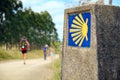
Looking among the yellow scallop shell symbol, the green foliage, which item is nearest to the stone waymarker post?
the yellow scallop shell symbol

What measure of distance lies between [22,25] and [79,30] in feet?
107

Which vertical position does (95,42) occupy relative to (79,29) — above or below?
below

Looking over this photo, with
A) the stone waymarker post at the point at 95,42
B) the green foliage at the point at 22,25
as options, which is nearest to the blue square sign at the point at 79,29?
the stone waymarker post at the point at 95,42

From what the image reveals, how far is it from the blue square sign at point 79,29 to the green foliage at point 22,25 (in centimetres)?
2796

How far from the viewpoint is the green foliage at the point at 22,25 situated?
35.0 metres

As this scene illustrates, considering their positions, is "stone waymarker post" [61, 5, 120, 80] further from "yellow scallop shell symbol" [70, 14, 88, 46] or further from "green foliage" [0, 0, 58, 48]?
"green foliage" [0, 0, 58, 48]

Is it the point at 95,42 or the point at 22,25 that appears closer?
the point at 95,42

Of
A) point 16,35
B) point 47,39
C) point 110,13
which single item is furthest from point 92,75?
point 47,39

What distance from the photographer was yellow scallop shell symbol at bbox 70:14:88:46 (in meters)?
6.27

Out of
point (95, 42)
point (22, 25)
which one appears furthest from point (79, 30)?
point (22, 25)

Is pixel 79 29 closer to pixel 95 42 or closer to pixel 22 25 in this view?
pixel 95 42

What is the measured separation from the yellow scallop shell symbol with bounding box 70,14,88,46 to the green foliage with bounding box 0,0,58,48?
28.1 m

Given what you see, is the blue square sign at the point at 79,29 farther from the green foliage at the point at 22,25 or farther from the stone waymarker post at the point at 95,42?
the green foliage at the point at 22,25

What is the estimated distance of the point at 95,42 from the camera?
607 centimetres
